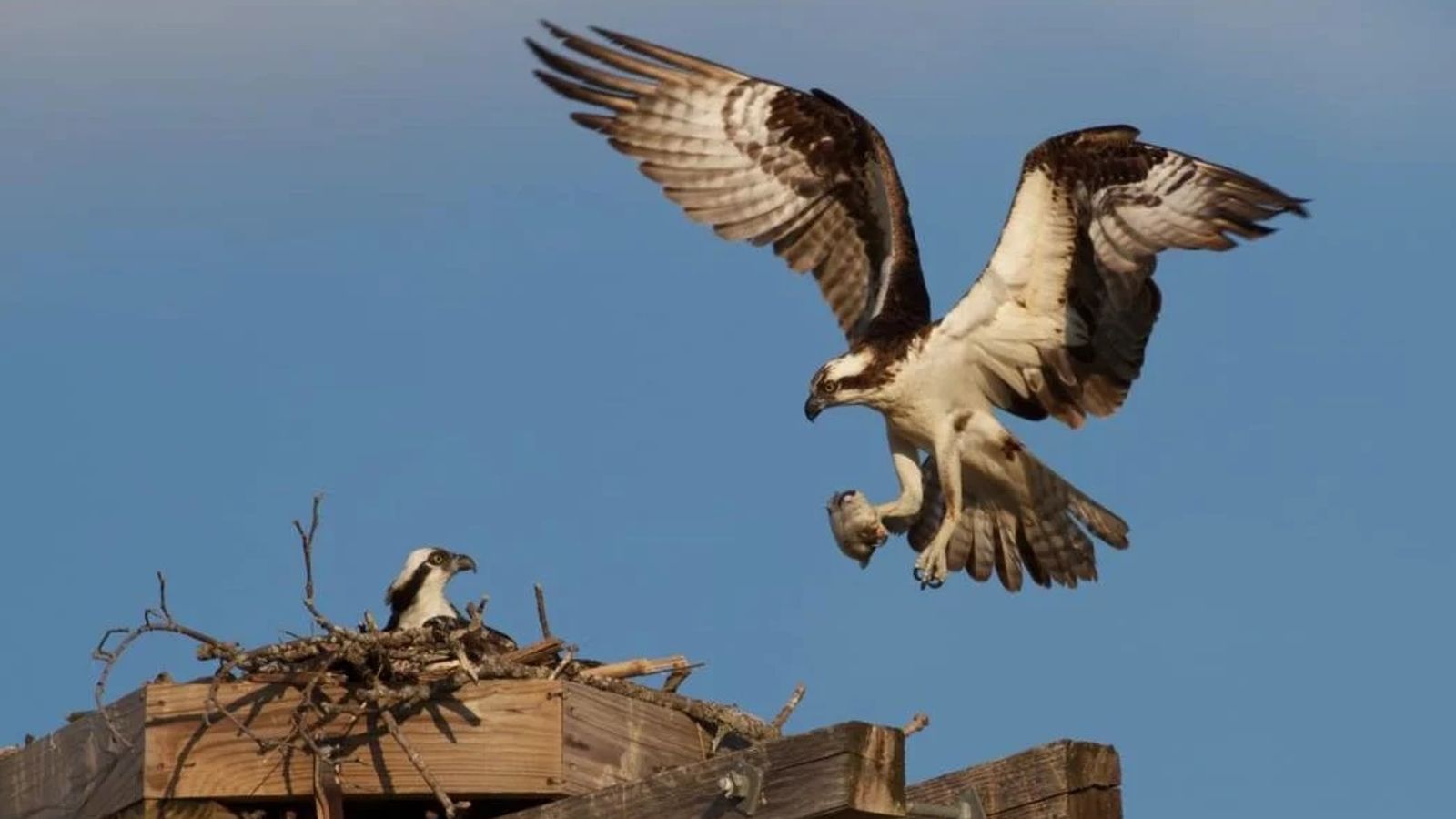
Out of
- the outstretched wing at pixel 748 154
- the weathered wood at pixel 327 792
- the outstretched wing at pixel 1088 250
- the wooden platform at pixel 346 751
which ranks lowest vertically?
the weathered wood at pixel 327 792

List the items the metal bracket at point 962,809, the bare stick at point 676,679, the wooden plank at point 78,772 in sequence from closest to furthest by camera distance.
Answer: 1. the metal bracket at point 962,809
2. the wooden plank at point 78,772
3. the bare stick at point 676,679

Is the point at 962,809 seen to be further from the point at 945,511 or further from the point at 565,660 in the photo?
the point at 945,511

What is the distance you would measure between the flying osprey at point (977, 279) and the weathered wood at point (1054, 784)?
127 inches

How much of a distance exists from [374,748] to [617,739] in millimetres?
520

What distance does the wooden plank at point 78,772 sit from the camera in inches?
193

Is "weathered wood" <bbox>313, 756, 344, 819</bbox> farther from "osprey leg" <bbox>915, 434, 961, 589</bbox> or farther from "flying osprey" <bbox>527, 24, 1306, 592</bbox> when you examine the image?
"osprey leg" <bbox>915, 434, 961, 589</bbox>

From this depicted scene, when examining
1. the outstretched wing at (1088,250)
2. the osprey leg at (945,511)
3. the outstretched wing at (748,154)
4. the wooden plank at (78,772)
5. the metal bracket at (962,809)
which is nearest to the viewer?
the metal bracket at (962,809)

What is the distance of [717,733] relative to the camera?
17.8 feet

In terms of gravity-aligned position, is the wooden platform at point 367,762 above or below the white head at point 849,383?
below

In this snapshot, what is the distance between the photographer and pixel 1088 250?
8.22 m

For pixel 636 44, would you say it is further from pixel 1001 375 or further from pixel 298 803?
pixel 298 803

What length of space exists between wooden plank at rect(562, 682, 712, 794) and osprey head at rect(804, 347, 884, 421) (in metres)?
2.96

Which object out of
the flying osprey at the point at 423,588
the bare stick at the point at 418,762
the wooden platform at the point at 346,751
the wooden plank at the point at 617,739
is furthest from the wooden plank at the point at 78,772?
the flying osprey at the point at 423,588

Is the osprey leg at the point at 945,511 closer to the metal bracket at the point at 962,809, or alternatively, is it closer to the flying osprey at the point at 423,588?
the flying osprey at the point at 423,588
